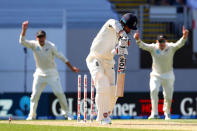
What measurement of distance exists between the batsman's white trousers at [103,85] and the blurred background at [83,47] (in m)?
7.95

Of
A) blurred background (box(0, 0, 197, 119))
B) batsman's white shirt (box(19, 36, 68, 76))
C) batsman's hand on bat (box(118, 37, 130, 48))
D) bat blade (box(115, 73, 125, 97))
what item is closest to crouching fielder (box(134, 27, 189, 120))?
batsman's white shirt (box(19, 36, 68, 76))

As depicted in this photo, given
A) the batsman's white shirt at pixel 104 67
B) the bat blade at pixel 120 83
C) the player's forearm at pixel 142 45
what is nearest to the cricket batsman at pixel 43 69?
the player's forearm at pixel 142 45

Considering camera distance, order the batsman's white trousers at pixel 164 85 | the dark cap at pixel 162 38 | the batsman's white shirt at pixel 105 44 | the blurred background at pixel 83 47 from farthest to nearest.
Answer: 1. the blurred background at pixel 83 47
2. the batsman's white trousers at pixel 164 85
3. the dark cap at pixel 162 38
4. the batsman's white shirt at pixel 105 44

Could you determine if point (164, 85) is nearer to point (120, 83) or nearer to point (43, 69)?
point (43, 69)

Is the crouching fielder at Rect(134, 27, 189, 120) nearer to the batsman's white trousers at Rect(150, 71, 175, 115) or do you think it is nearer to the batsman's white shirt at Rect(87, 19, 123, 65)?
the batsman's white trousers at Rect(150, 71, 175, 115)

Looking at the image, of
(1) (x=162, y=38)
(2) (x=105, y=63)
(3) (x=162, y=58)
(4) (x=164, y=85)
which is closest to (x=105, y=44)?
(2) (x=105, y=63)

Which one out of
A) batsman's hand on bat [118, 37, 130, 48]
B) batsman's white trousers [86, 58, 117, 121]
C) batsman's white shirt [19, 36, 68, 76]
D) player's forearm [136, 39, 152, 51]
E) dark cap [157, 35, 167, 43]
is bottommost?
batsman's white trousers [86, 58, 117, 121]

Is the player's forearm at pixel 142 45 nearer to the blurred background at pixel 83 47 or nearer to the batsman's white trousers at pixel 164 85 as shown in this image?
the batsman's white trousers at pixel 164 85

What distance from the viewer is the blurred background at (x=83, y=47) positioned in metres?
18.1

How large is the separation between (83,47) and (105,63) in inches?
452

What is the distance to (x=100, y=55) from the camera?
32.0 ft

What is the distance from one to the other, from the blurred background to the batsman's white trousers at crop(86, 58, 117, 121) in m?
7.95

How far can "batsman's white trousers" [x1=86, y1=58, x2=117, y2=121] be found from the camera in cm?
959

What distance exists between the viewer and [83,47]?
69.7 feet
